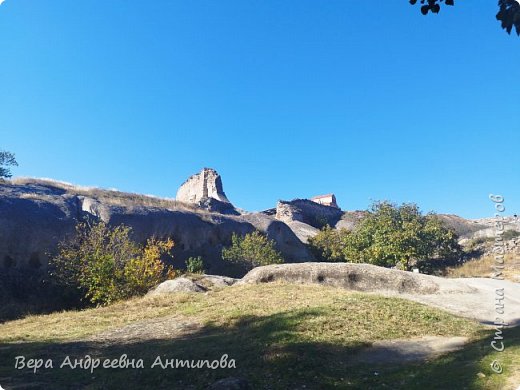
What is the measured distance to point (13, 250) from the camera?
23953mm

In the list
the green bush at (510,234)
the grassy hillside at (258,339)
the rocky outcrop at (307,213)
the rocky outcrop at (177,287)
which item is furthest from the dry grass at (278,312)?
the rocky outcrop at (307,213)

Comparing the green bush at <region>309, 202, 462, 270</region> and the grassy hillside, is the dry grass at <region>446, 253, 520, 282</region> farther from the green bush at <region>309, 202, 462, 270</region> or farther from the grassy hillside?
the grassy hillside

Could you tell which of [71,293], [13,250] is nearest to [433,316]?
[71,293]

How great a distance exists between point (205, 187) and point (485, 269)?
51.9 metres

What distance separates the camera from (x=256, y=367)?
8062mm

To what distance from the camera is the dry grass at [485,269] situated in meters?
26.8

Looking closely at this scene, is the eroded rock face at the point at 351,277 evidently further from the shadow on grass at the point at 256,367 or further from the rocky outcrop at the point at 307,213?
the rocky outcrop at the point at 307,213

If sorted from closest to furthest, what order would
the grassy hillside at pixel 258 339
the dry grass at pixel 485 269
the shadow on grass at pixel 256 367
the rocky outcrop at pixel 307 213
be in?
the shadow on grass at pixel 256 367 < the grassy hillside at pixel 258 339 < the dry grass at pixel 485 269 < the rocky outcrop at pixel 307 213

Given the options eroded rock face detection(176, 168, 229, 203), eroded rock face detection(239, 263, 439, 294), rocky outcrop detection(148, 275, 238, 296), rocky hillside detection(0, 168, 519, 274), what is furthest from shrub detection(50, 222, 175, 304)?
eroded rock face detection(176, 168, 229, 203)

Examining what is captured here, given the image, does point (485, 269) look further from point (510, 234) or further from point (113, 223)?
point (113, 223)

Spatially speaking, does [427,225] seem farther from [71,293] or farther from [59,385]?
[59,385]

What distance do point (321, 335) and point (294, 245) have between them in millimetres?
32165

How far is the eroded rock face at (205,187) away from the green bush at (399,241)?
34.4 metres

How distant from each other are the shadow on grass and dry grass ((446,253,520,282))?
18616mm
